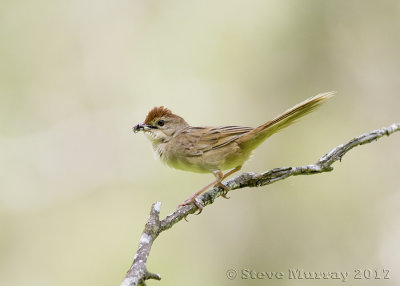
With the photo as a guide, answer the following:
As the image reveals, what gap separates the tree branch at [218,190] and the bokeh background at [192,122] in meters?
3.16

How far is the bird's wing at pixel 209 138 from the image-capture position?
16.1 ft

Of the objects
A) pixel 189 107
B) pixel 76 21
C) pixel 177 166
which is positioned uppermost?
pixel 76 21

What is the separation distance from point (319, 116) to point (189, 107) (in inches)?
119

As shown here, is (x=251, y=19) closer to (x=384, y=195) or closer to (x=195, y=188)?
(x=195, y=188)

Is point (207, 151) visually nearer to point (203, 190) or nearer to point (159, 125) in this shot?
point (203, 190)

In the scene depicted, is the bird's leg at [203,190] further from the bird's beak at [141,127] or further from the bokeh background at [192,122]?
the bokeh background at [192,122]

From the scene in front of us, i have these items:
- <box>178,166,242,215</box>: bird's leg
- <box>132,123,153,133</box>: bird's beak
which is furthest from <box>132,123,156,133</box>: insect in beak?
<box>178,166,242,215</box>: bird's leg

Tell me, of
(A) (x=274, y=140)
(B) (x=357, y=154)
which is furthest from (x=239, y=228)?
(B) (x=357, y=154)

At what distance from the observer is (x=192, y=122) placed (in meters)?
10.2

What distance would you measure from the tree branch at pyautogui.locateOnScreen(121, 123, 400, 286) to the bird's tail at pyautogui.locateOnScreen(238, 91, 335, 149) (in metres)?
0.53

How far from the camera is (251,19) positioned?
9.93 metres

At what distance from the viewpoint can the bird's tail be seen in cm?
424

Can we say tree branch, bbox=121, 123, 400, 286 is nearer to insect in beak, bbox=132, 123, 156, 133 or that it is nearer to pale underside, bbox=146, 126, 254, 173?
pale underside, bbox=146, 126, 254, 173

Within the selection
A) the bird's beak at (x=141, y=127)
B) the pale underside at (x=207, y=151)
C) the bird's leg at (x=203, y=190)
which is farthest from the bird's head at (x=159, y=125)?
the bird's leg at (x=203, y=190)
